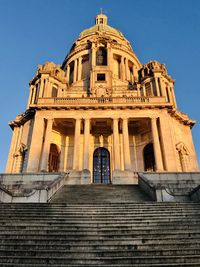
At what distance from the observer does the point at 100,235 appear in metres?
6.73

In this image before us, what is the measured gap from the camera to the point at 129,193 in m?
13.9

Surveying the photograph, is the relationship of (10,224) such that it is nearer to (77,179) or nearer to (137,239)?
(137,239)

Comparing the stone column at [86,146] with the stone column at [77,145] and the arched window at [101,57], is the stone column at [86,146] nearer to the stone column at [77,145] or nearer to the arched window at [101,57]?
the stone column at [77,145]

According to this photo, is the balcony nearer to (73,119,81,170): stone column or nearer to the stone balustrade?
the stone balustrade

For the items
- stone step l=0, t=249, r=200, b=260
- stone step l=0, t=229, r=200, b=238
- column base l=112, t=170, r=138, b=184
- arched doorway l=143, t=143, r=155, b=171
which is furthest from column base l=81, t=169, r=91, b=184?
stone step l=0, t=249, r=200, b=260

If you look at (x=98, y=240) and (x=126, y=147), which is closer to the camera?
(x=98, y=240)

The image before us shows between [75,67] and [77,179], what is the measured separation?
2188 centimetres

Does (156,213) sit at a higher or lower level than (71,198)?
lower

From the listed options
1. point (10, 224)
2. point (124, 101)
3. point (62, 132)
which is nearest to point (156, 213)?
point (10, 224)

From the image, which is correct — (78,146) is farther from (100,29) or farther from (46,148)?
(100,29)

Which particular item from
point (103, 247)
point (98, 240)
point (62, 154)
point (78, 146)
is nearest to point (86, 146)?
point (78, 146)

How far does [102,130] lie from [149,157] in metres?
5.90

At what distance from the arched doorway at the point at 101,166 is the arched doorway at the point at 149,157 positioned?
3.97 metres

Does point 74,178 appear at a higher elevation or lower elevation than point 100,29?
lower
